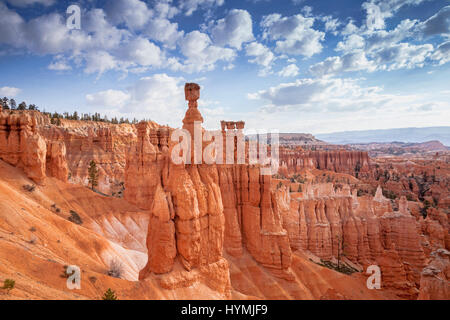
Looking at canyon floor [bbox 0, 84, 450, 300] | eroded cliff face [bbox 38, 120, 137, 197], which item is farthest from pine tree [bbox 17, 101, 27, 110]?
canyon floor [bbox 0, 84, 450, 300]

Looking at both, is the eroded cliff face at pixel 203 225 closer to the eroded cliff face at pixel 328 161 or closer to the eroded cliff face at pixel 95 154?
the eroded cliff face at pixel 95 154

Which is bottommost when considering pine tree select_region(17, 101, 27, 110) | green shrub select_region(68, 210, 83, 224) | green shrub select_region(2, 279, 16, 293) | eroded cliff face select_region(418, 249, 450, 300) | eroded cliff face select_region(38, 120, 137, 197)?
eroded cliff face select_region(418, 249, 450, 300)

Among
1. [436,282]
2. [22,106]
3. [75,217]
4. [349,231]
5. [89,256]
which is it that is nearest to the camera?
[436,282]

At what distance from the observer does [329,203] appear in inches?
1390

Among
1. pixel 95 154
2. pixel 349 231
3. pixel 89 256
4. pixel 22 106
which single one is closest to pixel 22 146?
pixel 89 256

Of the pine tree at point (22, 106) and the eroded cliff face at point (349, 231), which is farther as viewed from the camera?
the pine tree at point (22, 106)

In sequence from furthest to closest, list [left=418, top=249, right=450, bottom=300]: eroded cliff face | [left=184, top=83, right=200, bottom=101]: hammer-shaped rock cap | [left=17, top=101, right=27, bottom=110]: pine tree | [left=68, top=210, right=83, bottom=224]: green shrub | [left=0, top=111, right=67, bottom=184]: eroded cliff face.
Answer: [left=17, top=101, right=27, bottom=110]: pine tree → [left=68, top=210, right=83, bottom=224]: green shrub → [left=0, top=111, right=67, bottom=184]: eroded cliff face → [left=184, top=83, right=200, bottom=101]: hammer-shaped rock cap → [left=418, top=249, right=450, bottom=300]: eroded cliff face

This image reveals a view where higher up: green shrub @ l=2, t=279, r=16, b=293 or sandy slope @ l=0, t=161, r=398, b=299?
green shrub @ l=2, t=279, r=16, b=293

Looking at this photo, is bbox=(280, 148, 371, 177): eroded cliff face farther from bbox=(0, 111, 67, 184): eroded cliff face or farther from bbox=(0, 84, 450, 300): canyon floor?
bbox=(0, 111, 67, 184): eroded cliff face

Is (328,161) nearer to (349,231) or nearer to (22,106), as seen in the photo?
(349,231)

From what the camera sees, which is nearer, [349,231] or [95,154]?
[349,231]

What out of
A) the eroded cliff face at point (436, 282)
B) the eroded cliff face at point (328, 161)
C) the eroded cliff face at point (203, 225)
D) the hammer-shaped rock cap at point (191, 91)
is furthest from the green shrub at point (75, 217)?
the eroded cliff face at point (328, 161)
